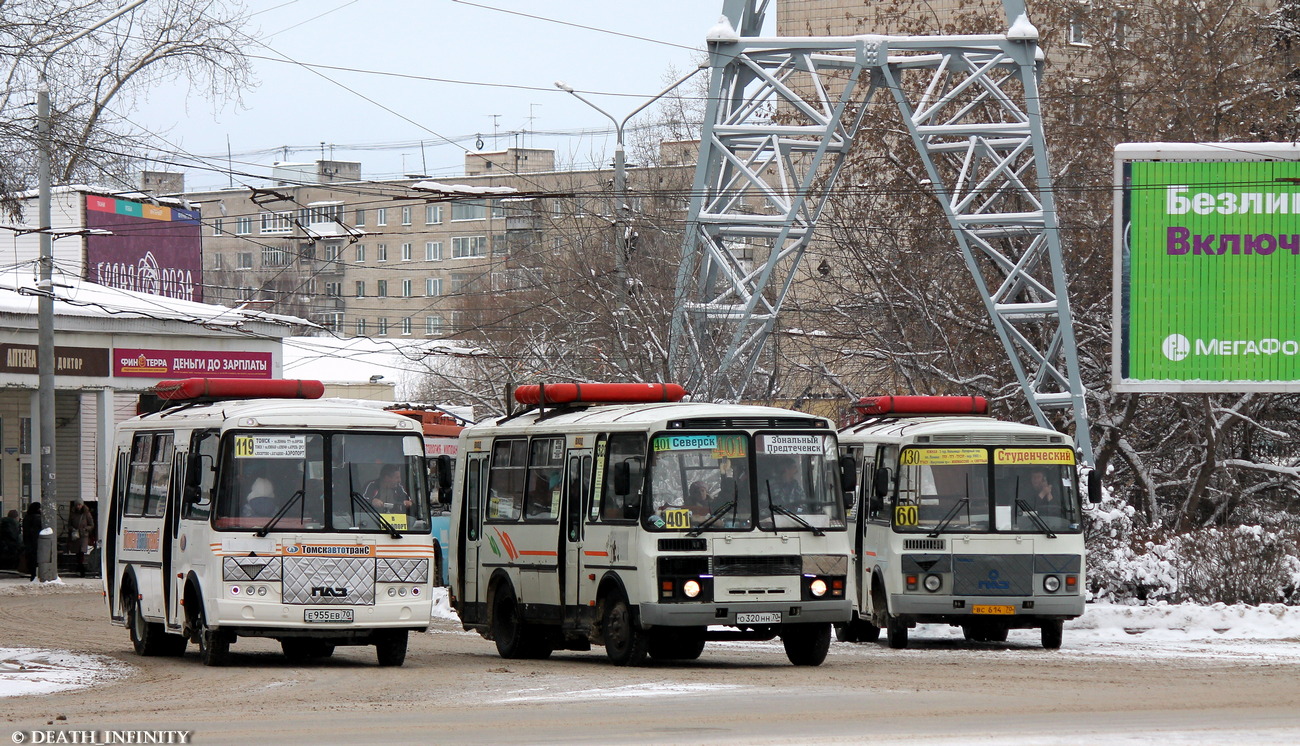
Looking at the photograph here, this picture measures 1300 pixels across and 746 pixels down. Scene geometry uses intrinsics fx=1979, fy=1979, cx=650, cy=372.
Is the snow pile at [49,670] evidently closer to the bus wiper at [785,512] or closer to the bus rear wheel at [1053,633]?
the bus wiper at [785,512]

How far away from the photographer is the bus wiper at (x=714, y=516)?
17062 mm

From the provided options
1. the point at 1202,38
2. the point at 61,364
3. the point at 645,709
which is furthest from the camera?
the point at 61,364

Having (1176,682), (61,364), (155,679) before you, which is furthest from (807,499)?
(61,364)

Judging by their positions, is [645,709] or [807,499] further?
[807,499]

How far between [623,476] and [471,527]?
459cm

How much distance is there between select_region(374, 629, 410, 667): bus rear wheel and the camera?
1788cm

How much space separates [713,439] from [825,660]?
8.41 ft

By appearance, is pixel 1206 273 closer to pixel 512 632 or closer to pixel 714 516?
pixel 714 516

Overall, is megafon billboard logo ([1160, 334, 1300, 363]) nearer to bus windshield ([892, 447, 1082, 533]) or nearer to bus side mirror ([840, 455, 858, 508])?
bus windshield ([892, 447, 1082, 533])

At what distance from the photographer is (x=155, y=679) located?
651 inches

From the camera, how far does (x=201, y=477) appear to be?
17.8 meters

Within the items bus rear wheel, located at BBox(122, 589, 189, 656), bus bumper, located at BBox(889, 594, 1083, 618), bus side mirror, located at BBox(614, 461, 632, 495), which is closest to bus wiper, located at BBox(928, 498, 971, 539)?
bus bumper, located at BBox(889, 594, 1083, 618)

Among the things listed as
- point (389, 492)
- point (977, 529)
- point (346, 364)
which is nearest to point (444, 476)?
point (389, 492)

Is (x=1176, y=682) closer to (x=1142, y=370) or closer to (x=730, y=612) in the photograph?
(x=730, y=612)
